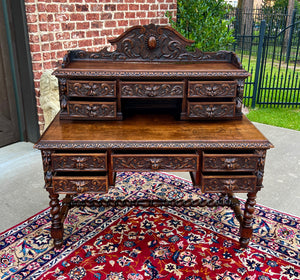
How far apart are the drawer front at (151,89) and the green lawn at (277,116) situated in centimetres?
381

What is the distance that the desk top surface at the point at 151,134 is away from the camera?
2352mm

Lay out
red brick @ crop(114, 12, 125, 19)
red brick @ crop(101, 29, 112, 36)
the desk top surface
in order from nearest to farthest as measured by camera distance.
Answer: the desk top surface < red brick @ crop(101, 29, 112, 36) < red brick @ crop(114, 12, 125, 19)

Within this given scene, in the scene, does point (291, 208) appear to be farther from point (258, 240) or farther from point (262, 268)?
point (262, 268)

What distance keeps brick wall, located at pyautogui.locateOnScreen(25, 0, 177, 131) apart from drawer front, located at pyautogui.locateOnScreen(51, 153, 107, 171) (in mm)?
2285

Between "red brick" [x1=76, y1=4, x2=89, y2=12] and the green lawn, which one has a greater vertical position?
"red brick" [x1=76, y1=4, x2=89, y2=12]

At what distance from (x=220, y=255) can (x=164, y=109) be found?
130cm

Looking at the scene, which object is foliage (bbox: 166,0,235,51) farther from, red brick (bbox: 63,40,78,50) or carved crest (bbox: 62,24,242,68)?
carved crest (bbox: 62,24,242,68)

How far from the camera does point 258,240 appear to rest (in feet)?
9.36

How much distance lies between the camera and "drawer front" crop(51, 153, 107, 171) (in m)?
2.38

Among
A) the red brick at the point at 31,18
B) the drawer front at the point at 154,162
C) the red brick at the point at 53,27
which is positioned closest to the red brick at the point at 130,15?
the red brick at the point at 53,27

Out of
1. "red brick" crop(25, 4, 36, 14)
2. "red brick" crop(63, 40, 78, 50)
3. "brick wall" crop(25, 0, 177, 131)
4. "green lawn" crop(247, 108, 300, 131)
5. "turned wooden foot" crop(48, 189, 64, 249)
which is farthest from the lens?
"green lawn" crop(247, 108, 300, 131)

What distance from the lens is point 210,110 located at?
8.88 ft

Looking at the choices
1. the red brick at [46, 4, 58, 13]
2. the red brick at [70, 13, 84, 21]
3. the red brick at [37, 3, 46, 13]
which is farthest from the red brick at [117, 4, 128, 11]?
the red brick at [37, 3, 46, 13]

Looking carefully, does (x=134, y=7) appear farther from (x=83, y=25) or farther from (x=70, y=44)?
(x=70, y=44)
